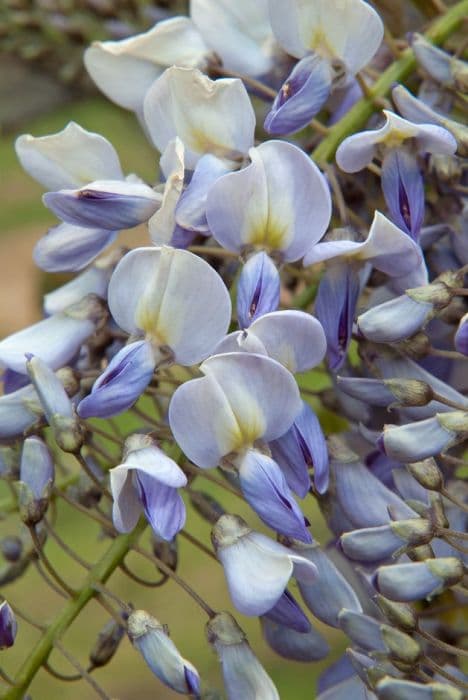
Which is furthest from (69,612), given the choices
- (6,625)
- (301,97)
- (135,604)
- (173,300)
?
(135,604)

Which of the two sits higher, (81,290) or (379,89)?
(379,89)

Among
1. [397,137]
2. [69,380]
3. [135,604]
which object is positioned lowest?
[135,604]

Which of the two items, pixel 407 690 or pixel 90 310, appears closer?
pixel 407 690

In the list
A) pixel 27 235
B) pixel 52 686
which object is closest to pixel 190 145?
pixel 52 686

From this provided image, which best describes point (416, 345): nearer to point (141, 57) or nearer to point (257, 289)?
point (257, 289)

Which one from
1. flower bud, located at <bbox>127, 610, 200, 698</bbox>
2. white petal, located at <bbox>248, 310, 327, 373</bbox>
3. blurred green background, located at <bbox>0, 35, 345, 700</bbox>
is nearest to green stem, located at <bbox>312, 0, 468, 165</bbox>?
white petal, located at <bbox>248, 310, 327, 373</bbox>

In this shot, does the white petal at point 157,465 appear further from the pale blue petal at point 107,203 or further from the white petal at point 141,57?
the white petal at point 141,57

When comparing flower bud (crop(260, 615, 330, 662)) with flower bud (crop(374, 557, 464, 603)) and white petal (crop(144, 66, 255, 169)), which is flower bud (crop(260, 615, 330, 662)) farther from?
white petal (crop(144, 66, 255, 169))

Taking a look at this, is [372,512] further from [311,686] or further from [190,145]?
[311,686]
